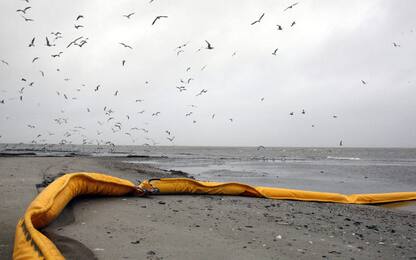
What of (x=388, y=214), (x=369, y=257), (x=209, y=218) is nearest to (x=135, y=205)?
(x=209, y=218)

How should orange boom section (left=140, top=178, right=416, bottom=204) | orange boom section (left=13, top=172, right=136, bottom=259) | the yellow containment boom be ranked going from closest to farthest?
orange boom section (left=13, top=172, right=136, bottom=259)
the yellow containment boom
orange boom section (left=140, top=178, right=416, bottom=204)

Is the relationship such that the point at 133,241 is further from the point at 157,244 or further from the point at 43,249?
the point at 43,249

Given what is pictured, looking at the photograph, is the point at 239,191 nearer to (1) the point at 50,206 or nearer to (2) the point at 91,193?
(2) the point at 91,193

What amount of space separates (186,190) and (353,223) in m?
4.47

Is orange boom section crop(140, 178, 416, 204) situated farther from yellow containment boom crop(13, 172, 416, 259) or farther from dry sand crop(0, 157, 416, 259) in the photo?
dry sand crop(0, 157, 416, 259)

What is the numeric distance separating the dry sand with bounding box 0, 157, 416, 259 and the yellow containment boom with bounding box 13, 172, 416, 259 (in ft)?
0.80

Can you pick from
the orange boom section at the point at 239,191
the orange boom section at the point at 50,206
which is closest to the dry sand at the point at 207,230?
the orange boom section at the point at 50,206

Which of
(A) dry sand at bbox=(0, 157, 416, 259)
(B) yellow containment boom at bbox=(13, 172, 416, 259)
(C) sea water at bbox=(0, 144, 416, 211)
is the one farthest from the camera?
(C) sea water at bbox=(0, 144, 416, 211)

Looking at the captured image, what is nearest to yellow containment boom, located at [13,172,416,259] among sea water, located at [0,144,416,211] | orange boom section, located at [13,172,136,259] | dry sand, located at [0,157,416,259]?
orange boom section, located at [13,172,136,259]

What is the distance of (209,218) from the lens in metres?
6.57

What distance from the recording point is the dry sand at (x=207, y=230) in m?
4.33

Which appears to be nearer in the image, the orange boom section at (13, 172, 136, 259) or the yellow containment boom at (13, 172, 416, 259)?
the orange boom section at (13, 172, 136, 259)

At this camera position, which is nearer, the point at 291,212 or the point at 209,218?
the point at 209,218

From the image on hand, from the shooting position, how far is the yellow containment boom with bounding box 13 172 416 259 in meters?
3.49
